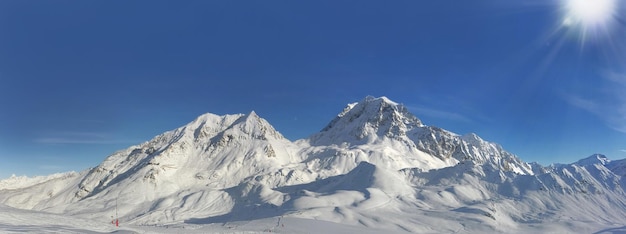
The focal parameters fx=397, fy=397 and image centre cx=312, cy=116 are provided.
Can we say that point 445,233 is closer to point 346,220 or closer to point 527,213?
point 346,220

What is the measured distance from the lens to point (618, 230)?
154m

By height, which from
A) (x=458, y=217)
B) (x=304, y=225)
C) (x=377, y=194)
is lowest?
(x=304, y=225)

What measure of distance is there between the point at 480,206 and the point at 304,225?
92266 millimetres

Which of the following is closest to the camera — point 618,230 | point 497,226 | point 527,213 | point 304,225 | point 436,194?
point 304,225

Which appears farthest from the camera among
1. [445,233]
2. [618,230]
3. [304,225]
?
[618,230]

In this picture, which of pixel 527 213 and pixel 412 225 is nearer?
pixel 412 225

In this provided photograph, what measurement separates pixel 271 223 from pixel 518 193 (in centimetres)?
14015

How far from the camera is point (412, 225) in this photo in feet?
435

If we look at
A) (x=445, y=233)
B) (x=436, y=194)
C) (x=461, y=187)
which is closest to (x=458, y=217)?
(x=445, y=233)

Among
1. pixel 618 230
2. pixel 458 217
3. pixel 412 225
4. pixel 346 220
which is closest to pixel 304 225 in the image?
pixel 346 220

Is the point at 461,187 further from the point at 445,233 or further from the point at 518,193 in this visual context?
the point at 445,233

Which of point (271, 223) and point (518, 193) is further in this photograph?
point (518, 193)

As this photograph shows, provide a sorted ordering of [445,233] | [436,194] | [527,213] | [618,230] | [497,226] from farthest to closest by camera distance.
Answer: [436,194] < [527,213] < [618,230] < [497,226] < [445,233]

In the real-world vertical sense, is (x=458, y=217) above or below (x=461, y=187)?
below
